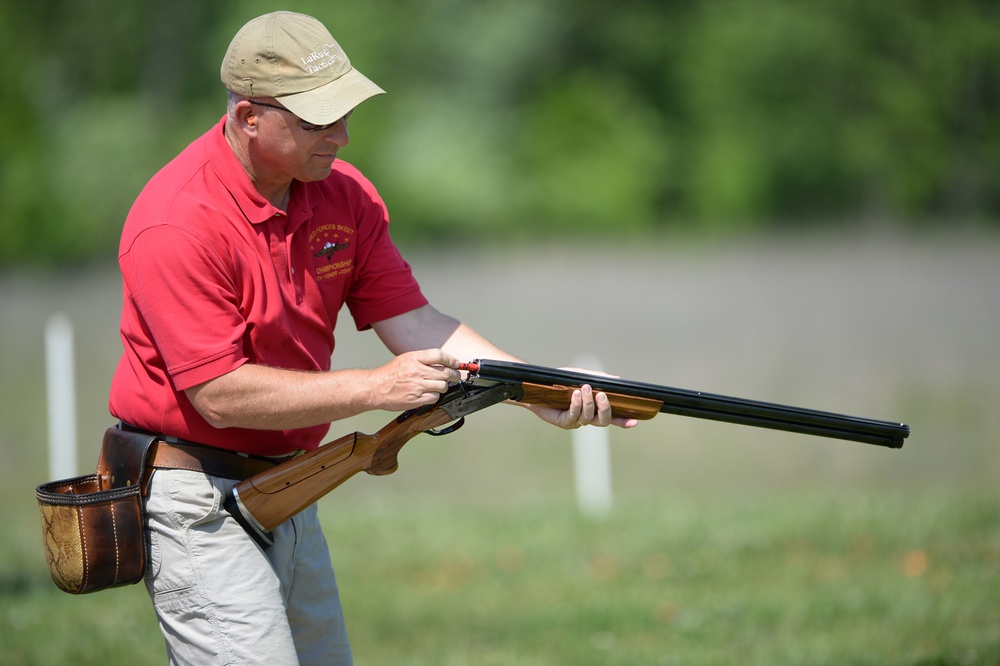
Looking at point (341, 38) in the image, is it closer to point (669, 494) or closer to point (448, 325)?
point (669, 494)

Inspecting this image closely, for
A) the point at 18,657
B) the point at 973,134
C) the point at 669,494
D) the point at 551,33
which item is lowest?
the point at 18,657

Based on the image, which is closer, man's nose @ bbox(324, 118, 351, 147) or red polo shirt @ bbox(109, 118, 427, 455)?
red polo shirt @ bbox(109, 118, 427, 455)

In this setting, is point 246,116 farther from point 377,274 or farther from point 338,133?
point 377,274

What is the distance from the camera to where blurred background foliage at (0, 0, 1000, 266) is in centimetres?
3097

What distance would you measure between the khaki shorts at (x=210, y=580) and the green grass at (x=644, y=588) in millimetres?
2330

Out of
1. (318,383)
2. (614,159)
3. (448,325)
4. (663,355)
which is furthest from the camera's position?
(614,159)

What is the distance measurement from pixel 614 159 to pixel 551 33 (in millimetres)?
4958

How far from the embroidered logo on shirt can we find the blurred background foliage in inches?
988

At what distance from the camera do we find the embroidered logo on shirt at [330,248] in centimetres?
390

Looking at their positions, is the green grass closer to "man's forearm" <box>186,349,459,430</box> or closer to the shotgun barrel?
the shotgun barrel

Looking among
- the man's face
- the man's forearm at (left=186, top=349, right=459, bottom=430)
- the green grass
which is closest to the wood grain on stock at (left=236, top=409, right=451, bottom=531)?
the man's forearm at (left=186, top=349, right=459, bottom=430)

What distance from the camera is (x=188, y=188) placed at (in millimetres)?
3625

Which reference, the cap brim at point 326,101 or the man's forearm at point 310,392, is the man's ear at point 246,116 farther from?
the man's forearm at point 310,392

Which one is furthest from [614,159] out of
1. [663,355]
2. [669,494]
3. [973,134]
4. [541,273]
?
[669,494]
